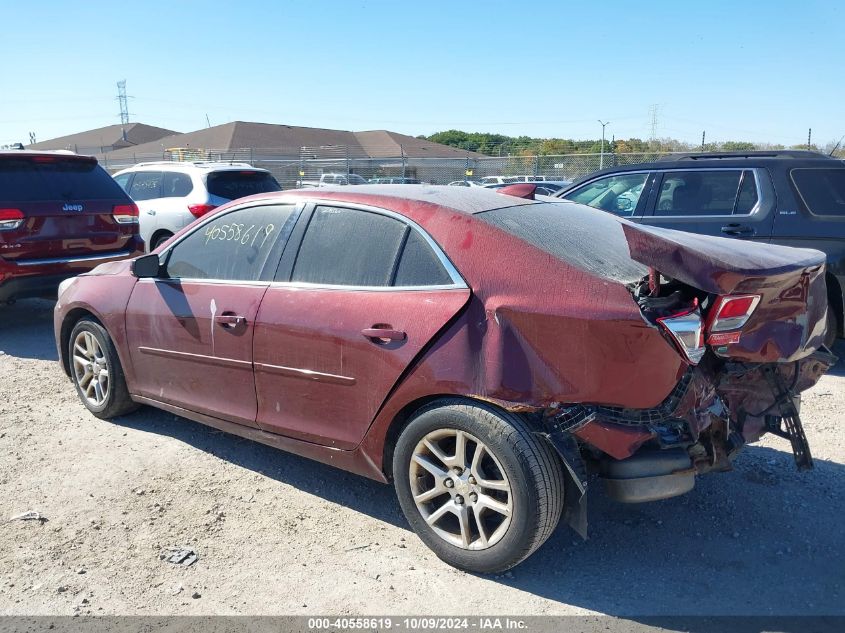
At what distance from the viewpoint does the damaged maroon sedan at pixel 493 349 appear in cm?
279

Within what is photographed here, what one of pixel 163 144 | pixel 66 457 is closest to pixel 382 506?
pixel 66 457

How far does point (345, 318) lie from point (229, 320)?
833mm

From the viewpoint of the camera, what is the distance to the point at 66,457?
431cm

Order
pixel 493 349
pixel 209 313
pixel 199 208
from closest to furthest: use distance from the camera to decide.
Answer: pixel 493 349, pixel 209 313, pixel 199 208

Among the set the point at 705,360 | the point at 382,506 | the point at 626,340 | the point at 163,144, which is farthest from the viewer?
the point at 163,144

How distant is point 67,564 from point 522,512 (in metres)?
2.12

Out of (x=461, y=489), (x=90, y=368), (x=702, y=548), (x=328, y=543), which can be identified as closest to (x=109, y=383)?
(x=90, y=368)

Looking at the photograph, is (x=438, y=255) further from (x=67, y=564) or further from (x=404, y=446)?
(x=67, y=564)

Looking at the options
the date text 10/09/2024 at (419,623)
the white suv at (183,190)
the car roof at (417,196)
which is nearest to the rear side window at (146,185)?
the white suv at (183,190)

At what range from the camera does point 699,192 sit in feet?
21.0

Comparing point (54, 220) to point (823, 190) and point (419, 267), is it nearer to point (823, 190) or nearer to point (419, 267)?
point (419, 267)

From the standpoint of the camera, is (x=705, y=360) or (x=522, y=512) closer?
(x=522, y=512)

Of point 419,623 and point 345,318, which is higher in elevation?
point 345,318

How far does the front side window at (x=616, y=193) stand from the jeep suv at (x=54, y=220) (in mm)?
5040
